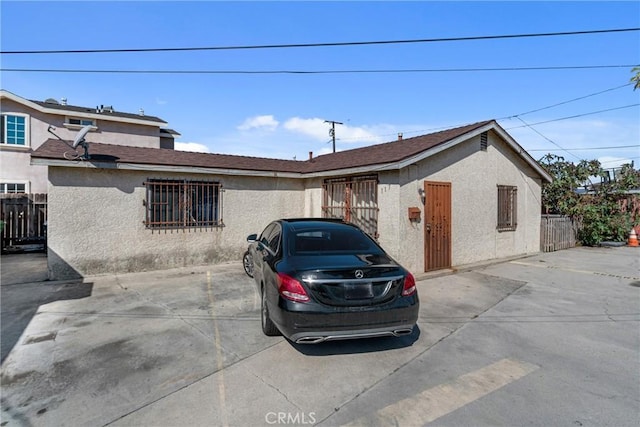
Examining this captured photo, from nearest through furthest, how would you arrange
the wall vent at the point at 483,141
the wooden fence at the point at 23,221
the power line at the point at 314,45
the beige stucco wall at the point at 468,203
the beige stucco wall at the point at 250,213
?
the power line at the point at 314,45 < the beige stucco wall at the point at 250,213 < the beige stucco wall at the point at 468,203 < the wall vent at the point at 483,141 < the wooden fence at the point at 23,221

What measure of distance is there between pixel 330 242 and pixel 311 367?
1580 mm

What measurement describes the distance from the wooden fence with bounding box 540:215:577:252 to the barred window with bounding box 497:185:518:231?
2283mm

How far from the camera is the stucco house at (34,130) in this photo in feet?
51.0

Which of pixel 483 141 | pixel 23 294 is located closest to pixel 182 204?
pixel 23 294

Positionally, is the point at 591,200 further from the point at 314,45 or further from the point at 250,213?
the point at 250,213

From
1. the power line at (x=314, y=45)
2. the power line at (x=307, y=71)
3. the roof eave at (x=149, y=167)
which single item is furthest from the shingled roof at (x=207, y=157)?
the power line at (x=307, y=71)

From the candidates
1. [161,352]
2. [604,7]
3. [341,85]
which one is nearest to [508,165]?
[604,7]

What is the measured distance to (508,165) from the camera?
1096cm

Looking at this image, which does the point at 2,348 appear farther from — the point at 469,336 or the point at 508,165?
the point at 508,165

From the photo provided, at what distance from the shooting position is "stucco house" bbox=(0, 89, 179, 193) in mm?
15531

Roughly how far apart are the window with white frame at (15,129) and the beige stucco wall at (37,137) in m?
0.16

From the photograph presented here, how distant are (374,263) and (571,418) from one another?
2135mm

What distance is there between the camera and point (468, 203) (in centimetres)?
956

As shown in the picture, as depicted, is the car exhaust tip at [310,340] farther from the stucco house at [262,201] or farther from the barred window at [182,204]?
the barred window at [182,204]
